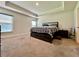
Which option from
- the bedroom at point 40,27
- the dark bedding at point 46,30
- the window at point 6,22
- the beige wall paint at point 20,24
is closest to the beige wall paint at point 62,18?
the bedroom at point 40,27

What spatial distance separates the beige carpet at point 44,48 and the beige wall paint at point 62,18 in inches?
14.0

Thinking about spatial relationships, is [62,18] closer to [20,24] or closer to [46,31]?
[46,31]

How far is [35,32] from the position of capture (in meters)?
2.15

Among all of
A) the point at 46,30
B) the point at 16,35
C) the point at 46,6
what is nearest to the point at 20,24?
the point at 16,35

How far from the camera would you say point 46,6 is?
2.10 metres

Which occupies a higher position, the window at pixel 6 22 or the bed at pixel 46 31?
the window at pixel 6 22

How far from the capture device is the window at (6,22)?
74.1 inches

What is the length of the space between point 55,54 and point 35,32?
0.66 m

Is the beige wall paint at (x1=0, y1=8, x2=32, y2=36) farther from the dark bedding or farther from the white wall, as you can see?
the dark bedding

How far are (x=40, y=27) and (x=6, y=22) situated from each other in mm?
756

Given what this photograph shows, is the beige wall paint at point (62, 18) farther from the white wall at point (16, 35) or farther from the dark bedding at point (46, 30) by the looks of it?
the white wall at point (16, 35)

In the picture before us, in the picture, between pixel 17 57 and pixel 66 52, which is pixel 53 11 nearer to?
pixel 66 52

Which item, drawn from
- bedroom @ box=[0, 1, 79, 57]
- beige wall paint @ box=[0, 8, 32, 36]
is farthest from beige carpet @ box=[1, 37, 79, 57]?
beige wall paint @ box=[0, 8, 32, 36]

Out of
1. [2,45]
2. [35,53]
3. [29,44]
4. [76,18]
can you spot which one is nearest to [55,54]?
[35,53]
